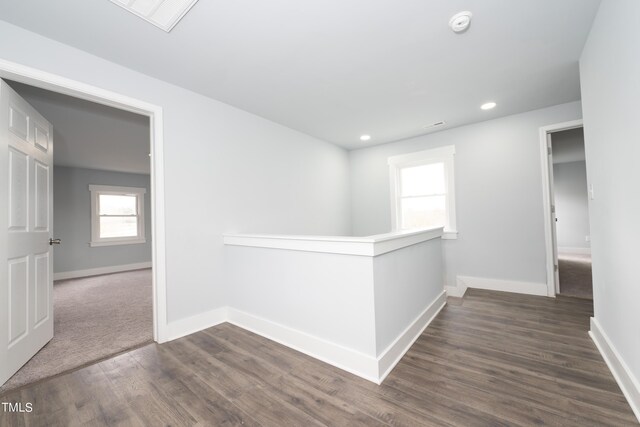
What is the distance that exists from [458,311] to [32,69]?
13.9 ft

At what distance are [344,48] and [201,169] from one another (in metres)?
1.75

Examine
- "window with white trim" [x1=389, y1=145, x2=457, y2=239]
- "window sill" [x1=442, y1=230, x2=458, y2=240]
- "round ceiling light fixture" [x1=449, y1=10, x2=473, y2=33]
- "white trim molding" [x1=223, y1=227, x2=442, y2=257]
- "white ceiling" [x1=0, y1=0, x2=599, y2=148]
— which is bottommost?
"window sill" [x1=442, y1=230, x2=458, y2=240]

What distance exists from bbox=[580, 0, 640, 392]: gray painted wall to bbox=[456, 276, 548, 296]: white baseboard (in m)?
1.40

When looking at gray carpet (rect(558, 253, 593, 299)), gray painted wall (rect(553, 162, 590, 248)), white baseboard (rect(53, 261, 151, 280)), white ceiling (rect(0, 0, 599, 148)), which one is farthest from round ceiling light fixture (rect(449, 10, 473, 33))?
white baseboard (rect(53, 261, 151, 280))

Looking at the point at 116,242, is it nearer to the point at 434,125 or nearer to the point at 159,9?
the point at 159,9

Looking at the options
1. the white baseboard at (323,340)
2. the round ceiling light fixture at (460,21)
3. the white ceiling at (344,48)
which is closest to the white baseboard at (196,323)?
the white baseboard at (323,340)

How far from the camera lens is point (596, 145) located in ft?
6.34

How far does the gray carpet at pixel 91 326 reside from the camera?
200cm

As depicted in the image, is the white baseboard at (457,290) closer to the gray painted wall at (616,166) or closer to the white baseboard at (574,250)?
the gray painted wall at (616,166)

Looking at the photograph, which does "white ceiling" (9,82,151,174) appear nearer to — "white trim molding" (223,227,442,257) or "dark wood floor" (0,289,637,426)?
"white trim molding" (223,227,442,257)

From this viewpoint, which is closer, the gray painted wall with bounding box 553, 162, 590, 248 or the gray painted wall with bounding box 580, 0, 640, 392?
the gray painted wall with bounding box 580, 0, 640, 392

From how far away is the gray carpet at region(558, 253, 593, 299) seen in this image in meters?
3.43

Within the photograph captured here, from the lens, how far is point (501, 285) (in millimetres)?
3576

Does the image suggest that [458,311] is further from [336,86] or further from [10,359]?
[10,359]
